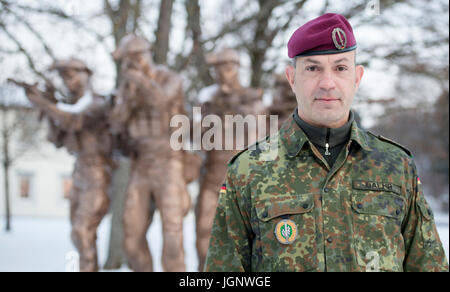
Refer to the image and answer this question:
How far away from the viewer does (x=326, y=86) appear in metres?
1.67

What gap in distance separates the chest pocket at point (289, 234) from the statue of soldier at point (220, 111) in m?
4.27

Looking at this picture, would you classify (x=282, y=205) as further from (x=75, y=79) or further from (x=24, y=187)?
(x=24, y=187)

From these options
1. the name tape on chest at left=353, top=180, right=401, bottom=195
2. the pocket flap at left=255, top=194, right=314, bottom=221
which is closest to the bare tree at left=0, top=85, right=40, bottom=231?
the pocket flap at left=255, top=194, right=314, bottom=221

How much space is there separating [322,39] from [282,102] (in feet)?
15.8

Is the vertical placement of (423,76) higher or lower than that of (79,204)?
higher

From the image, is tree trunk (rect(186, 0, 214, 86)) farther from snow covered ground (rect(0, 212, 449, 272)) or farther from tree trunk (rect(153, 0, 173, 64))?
snow covered ground (rect(0, 212, 449, 272))

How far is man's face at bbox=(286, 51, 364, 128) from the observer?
5.56ft

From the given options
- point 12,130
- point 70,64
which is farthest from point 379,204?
point 12,130

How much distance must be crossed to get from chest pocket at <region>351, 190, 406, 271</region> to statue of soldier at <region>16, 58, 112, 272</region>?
481 centimetres

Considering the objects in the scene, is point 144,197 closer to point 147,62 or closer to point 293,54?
point 147,62
